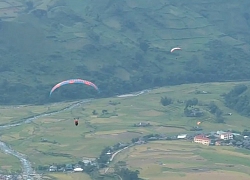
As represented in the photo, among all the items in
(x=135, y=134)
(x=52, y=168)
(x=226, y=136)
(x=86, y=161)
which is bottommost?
(x=52, y=168)

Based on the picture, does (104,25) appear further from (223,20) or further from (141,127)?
(141,127)

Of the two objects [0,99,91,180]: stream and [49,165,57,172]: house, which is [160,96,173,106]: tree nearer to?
[0,99,91,180]: stream

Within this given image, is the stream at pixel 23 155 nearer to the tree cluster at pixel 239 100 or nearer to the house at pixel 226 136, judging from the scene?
the tree cluster at pixel 239 100

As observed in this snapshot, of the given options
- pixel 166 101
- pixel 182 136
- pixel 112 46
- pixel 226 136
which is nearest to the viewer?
pixel 226 136

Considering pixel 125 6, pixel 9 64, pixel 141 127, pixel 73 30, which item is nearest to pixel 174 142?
pixel 141 127

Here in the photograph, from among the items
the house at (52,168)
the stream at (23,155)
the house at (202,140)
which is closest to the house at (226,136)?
the house at (202,140)

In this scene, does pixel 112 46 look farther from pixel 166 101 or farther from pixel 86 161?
pixel 86 161

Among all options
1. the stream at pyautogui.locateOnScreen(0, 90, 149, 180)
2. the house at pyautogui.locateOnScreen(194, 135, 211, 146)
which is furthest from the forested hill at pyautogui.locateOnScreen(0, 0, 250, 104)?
the house at pyautogui.locateOnScreen(194, 135, 211, 146)

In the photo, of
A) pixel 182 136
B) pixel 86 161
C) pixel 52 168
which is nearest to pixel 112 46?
pixel 182 136
